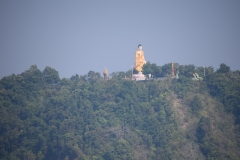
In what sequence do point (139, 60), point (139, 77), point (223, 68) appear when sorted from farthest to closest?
point (139, 60)
point (139, 77)
point (223, 68)

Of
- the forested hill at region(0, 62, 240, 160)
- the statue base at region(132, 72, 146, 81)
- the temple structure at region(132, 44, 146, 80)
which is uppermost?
the temple structure at region(132, 44, 146, 80)

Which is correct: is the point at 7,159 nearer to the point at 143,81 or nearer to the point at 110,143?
Answer: the point at 110,143

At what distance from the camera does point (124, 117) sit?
62781 millimetres

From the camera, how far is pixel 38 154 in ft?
193

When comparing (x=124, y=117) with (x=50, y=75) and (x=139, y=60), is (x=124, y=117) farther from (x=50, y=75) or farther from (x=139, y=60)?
(x=50, y=75)

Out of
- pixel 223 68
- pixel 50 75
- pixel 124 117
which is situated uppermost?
pixel 223 68

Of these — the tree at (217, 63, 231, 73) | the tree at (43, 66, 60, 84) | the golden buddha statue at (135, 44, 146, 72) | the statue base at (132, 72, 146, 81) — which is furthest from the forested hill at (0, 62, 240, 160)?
the golden buddha statue at (135, 44, 146, 72)

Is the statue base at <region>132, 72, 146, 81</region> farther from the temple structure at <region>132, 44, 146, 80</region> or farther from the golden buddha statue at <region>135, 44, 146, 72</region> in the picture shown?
the golden buddha statue at <region>135, 44, 146, 72</region>

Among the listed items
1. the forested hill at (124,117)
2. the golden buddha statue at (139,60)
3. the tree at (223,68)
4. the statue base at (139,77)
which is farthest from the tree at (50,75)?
the tree at (223,68)

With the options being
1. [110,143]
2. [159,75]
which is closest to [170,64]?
[159,75]

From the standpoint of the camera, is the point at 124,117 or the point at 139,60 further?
the point at 139,60

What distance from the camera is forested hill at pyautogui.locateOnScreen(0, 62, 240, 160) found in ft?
191

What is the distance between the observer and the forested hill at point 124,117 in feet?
191

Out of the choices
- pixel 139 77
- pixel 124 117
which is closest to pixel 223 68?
pixel 139 77
